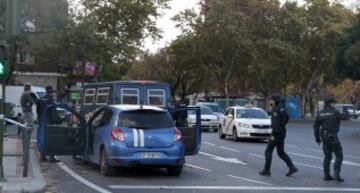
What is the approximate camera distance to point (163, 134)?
15.2m

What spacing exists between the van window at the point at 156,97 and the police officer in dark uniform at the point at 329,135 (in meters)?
8.16

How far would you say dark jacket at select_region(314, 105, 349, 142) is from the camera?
1551 cm

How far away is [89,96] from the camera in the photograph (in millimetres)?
25688

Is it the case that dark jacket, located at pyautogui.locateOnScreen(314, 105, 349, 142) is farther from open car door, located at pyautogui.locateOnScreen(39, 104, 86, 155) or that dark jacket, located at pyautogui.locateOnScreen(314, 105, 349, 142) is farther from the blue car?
open car door, located at pyautogui.locateOnScreen(39, 104, 86, 155)

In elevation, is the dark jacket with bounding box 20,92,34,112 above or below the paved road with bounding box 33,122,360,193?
above

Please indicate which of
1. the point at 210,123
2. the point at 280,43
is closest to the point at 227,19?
the point at 280,43

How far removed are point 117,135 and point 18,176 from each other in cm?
223

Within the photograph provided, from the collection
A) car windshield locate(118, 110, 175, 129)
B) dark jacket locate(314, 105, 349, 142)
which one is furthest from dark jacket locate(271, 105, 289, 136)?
car windshield locate(118, 110, 175, 129)

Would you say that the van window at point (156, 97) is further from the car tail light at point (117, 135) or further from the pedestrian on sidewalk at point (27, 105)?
the car tail light at point (117, 135)

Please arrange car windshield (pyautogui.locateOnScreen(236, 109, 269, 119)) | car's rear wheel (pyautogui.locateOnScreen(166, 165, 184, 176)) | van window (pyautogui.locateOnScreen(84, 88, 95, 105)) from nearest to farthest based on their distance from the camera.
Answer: car's rear wheel (pyautogui.locateOnScreen(166, 165, 184, 176)) < van window (pyautogui.locateOnScreen(84, 88, 95, 105)) < car windshield (pyautogui.locateOnScreen(236, 109, 269, 119))

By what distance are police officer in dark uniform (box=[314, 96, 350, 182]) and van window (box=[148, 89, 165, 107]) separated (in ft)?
26.8

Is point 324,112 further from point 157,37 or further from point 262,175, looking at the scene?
point 157,37

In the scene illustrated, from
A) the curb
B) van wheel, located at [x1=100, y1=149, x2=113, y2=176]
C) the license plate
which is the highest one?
the license plate

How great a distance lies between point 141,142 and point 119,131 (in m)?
0.52
